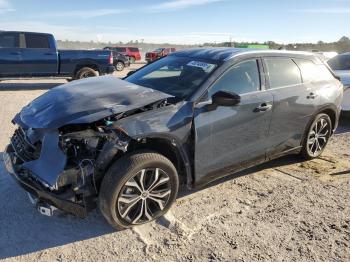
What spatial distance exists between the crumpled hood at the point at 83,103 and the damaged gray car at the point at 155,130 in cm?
1

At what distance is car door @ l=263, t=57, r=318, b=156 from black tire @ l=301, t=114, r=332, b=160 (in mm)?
210

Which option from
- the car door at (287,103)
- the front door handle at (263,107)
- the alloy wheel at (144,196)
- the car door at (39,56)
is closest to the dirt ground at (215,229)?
the alloy wheel at (144,196)

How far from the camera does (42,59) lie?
544 inches

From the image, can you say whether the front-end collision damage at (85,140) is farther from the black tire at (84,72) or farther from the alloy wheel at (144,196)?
the black tire at (84,72)

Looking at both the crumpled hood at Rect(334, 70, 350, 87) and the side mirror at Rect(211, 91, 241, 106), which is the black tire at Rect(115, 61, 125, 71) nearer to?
the crumpled hood at Rect(334, 70, 350, 87)

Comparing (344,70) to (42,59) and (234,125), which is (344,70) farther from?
(42,59)

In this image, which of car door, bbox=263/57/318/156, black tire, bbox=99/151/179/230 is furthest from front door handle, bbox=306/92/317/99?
black tire, bbox=99/151/179/230

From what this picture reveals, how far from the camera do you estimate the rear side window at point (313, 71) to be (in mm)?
5629

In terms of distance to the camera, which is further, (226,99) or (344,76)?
(344,76)

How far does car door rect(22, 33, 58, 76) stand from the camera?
536 inches

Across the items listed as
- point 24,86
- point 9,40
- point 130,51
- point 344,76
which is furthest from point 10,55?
point 130,51

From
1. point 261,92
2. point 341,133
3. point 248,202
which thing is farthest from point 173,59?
point 341,133

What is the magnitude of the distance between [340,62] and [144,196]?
8.23 metres

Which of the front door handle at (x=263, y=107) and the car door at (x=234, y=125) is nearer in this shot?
the car door at (x=234, y=125)
